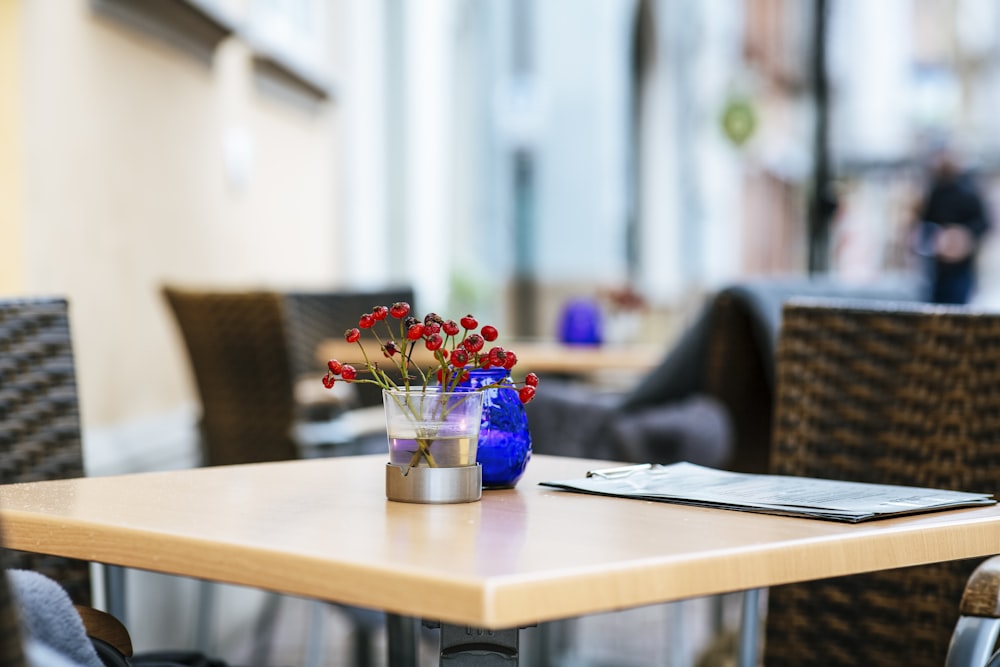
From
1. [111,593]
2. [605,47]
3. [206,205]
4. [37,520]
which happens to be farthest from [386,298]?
[605,47]

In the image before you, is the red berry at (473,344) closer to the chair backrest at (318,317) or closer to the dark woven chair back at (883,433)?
the dark woven chair back at (883,433)

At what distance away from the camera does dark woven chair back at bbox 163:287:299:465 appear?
2.78 meters

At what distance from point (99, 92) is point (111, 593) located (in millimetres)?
1556

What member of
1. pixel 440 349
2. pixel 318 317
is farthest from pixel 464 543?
pixel 318 317

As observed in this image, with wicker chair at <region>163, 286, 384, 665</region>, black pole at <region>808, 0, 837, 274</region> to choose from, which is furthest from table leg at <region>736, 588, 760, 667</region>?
black pole at <region>808, 0, 837, 274</region>

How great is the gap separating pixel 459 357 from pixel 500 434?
0.41 ft

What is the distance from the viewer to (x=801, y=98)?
23.5 feet

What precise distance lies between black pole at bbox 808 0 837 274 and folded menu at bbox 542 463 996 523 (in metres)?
5.66

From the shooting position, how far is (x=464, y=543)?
918mm

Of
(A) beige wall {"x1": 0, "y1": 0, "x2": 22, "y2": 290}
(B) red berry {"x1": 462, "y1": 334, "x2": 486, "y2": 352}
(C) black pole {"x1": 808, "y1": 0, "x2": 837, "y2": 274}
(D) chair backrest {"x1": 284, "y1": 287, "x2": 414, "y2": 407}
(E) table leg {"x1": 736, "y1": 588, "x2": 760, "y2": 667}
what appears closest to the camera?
(B) red berry {"x1": 462, "y1": 334, "x2": 486, "y2": 352}

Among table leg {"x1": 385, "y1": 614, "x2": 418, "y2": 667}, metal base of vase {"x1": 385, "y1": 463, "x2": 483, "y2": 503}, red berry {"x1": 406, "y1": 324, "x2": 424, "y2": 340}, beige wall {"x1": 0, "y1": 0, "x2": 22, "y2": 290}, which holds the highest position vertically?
beige wall {"x1": 0, "y1": 0, "x2": 22, "y2": 290}

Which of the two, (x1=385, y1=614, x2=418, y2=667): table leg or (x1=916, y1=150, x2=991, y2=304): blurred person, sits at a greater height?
(x1=916, y1=150, x2=991, y2=304): blurred person

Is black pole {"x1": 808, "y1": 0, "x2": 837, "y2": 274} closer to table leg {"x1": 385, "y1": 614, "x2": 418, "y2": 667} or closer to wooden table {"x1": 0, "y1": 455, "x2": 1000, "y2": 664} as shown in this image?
table leg {"x1": 385, "y1": 614, "x2": 418, "y2": 667}

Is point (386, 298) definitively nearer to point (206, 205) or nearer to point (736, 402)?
point (206, 205)
